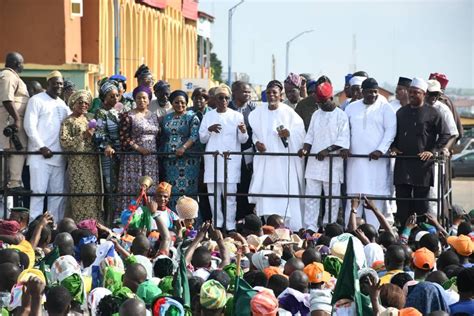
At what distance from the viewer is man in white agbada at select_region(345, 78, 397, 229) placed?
15.4 metres

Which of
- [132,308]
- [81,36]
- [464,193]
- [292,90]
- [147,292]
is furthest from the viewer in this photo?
[81,36]

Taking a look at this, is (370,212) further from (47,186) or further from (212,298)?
(212,298)

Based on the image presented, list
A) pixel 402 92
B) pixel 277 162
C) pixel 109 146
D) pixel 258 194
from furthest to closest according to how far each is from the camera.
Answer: pixel 402 92, pixel 277 162, pixel 109 146, pixel 258 194

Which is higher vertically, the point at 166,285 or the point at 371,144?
the point at 371,144

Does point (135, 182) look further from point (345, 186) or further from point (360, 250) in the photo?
point (360, 250)

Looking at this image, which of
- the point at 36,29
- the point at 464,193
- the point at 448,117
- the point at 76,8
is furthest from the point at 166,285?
the point at 464,193

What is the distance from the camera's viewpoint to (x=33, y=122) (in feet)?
50.3

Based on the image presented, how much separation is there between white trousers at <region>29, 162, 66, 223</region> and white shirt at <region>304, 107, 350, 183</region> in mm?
2863

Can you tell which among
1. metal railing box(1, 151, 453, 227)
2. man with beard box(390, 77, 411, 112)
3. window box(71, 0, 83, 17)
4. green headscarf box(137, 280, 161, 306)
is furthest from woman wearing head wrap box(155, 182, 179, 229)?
window box(71, 0, 83, 17)

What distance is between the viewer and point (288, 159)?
15.7 m

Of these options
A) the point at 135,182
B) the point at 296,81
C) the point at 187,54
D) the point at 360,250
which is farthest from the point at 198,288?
the point at 187,54

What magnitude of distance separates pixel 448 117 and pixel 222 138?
8.54ft

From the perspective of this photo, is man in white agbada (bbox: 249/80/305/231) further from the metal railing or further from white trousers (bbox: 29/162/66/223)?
white trousers (bbox: 29/162/66/223)

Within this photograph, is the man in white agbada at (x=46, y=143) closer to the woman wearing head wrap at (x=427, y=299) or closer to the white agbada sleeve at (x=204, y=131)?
the white agbada sleeve at (x=204, y=131)
